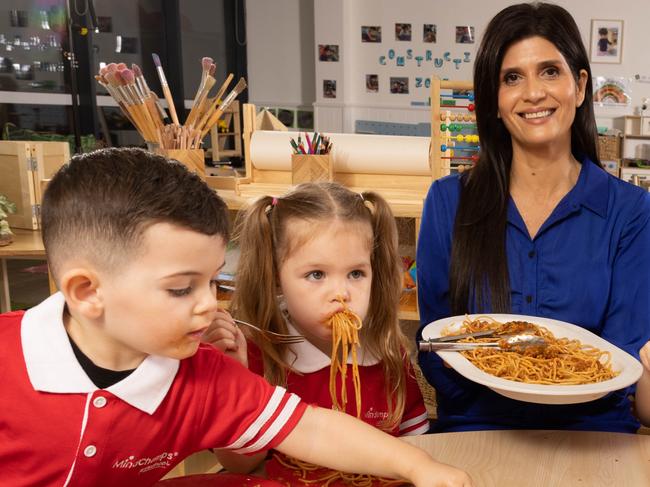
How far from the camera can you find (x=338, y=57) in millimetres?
7570

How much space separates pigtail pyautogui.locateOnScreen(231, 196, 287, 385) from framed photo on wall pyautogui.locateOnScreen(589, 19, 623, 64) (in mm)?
6437

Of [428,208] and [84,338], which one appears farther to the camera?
[428,208]

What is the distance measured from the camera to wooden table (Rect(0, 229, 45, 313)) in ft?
8.63

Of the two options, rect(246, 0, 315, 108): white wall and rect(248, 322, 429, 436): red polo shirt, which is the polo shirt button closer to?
rect(248, 322, 429, 436): red polo shirt

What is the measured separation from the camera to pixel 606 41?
6.87m

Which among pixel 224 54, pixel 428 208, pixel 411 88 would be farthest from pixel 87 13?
pixel 428 208

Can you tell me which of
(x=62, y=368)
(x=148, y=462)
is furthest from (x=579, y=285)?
(x=62, y=368)

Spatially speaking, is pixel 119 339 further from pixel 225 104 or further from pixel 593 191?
pixel 225 104

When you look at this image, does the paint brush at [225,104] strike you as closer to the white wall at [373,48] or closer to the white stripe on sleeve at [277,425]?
the white stripe on sleeve at [277,425]

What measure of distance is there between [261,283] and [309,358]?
0.20 m

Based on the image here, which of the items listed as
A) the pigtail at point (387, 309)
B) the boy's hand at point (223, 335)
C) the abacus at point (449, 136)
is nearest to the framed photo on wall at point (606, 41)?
the abacus at point (449, 136)

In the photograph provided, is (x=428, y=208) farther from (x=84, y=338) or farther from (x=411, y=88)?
(x=411, y=88)

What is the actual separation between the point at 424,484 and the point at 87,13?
565cm

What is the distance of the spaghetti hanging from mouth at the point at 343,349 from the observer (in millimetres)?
1302
